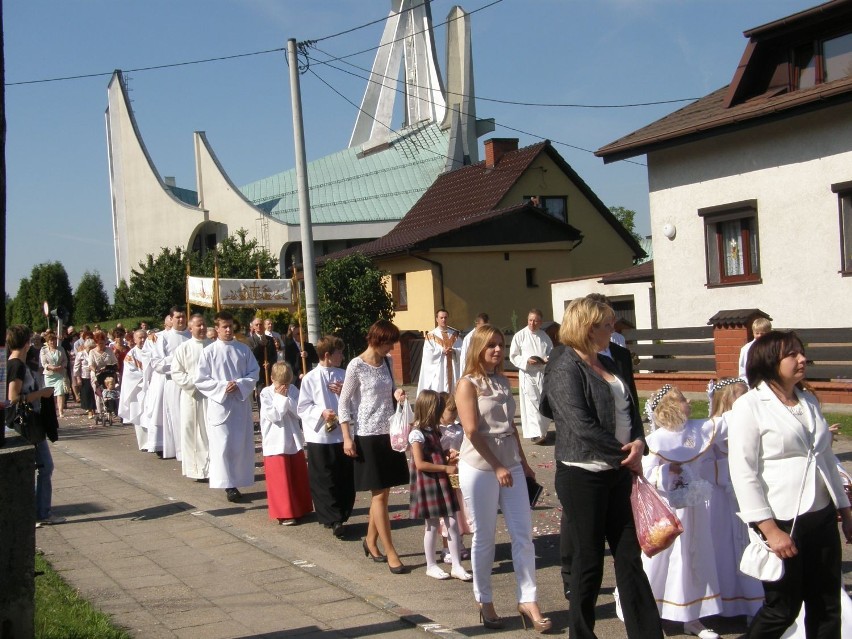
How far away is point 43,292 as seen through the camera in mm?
72188

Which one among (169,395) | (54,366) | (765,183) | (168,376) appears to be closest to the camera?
(168,376)

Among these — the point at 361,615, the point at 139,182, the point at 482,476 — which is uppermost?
the point at 139,182

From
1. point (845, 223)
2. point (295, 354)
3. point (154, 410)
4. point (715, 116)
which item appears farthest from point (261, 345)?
point (845, 223)

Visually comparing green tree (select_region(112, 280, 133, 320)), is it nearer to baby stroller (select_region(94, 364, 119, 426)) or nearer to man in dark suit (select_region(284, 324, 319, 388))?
baby stroller (select_region(94, 364, 119, 426))

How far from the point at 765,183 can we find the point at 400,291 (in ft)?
52.5

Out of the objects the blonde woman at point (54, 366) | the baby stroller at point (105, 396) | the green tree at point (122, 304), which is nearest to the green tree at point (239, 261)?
the green tree at point (122, 304)

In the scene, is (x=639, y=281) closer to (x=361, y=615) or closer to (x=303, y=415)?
(x=303, y=415)

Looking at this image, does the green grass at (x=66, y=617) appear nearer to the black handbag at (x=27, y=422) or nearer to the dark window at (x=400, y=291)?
the black handbag at (x=27, y=422)

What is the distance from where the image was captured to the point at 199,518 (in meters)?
9.98

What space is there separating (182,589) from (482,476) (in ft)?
8.05

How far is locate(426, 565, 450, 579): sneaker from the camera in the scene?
7.32m

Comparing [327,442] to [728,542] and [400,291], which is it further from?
[400,291]

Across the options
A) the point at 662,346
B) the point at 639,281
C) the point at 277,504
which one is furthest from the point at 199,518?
the point at 639,281

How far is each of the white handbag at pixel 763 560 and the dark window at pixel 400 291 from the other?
2933 cm
